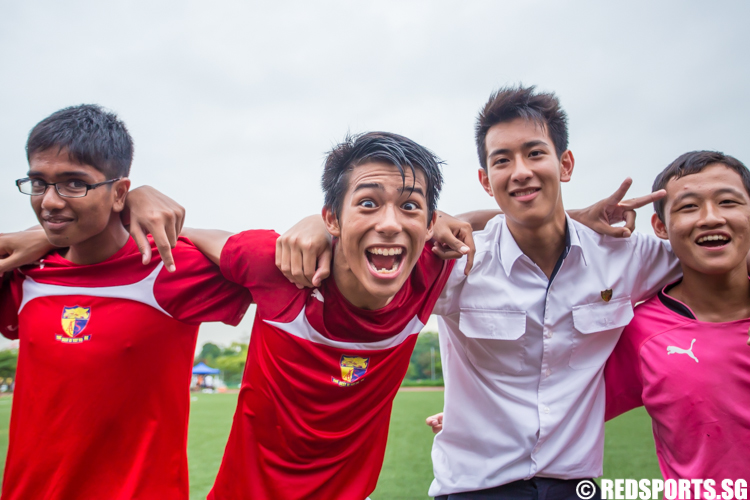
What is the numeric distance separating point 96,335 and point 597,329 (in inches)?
101

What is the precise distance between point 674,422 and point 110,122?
330 centimetres

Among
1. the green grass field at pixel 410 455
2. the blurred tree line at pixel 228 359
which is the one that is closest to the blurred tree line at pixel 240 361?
the blurred tree line at pixel 228 359

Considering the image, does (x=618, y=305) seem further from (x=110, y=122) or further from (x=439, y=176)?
(x=110, y=122)

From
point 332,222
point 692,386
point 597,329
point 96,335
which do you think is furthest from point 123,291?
point 692,386

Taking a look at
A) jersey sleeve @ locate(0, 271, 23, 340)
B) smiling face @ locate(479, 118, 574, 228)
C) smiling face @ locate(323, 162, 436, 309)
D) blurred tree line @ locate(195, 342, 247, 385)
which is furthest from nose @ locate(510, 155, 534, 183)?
blurred tree line @ locate(195, 342, 247, 385)

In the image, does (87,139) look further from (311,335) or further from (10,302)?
(311,335)

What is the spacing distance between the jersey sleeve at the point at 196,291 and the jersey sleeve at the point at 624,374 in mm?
2110

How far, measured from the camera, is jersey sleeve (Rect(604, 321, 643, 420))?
276cm

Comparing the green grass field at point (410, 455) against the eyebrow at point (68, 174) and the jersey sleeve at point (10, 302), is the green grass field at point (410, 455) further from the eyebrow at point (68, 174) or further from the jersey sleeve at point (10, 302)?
the eyebrow at point (68, 174)

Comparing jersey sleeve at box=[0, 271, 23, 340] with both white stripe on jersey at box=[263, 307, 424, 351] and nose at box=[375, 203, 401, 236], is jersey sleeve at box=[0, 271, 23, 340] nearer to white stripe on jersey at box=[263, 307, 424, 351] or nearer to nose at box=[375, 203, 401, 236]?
white stripe on jersey at box=[263, 307, 424, 351]

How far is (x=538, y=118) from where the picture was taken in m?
2.81

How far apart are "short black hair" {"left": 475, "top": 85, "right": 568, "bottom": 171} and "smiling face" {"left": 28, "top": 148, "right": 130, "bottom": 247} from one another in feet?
6.82

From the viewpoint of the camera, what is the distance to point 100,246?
96.9 inches

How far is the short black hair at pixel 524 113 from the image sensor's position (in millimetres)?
2830
